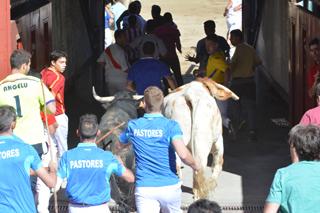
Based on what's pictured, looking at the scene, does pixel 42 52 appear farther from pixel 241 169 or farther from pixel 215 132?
pixel 215 132

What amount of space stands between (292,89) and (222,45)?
1368 mm

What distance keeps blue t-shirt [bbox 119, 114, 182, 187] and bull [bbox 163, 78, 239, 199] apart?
201 cm

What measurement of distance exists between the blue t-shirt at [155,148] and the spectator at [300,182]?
2073 millimetres

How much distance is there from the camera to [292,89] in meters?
15.5

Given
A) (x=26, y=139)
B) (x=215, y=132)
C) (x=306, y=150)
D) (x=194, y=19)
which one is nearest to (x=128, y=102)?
(x=215, y=132)

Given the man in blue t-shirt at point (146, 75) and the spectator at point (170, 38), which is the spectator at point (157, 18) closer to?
the spectator at point (170, 38)

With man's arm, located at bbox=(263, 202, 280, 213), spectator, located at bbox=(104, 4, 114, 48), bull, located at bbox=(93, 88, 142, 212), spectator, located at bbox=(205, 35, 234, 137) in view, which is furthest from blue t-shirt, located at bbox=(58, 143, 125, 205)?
spectator, located at bbox=(104, 4, 114, 48)

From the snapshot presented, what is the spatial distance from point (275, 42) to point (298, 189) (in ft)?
44.4

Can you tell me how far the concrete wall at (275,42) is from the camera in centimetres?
1848

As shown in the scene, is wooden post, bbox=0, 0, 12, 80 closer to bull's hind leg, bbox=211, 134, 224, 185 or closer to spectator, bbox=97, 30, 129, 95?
bull's hind leg, bbox=211, 134, 224, 185

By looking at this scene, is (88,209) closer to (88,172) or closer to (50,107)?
(88,172)

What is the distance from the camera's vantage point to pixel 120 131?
1108 centimetres

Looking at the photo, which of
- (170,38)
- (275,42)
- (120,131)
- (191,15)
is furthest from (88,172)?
(191,15)

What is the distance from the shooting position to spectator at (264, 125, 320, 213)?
697cm
